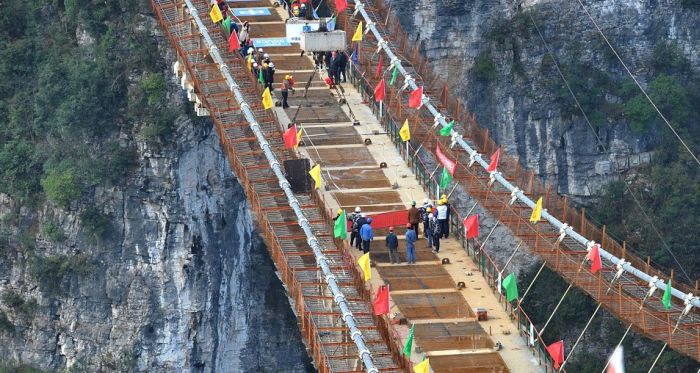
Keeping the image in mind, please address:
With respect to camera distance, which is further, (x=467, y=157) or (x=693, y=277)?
(x=693, y=277)

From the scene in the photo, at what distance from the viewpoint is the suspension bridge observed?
211 feet

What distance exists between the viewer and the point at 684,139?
98000 mm

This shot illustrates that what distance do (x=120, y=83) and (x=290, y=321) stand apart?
33.3 ft

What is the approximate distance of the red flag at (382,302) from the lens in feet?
207

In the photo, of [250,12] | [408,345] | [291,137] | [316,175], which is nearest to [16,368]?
[250,12]

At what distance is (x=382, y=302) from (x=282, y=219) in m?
7.72

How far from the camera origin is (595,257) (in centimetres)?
6612

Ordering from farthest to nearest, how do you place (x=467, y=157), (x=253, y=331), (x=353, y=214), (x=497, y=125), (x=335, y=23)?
1. (x=497, y=125)
2. (x=253, y=331)
3. (x=335, y=23)
4. (x=467, y=157)
5. (x=353, y=214)

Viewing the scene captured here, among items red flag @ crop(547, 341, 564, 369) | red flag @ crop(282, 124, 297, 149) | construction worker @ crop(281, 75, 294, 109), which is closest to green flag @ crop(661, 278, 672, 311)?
red flag @ crop(547, 341, 564, 369)

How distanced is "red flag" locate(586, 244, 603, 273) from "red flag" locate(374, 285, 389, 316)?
5876 mm

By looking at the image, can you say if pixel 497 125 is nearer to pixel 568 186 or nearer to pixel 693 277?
pixel 568 186

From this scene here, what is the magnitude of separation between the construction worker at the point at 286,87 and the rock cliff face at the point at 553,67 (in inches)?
797

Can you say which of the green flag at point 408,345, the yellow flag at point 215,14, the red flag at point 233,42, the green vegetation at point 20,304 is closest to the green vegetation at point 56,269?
the green vegetation at point 20,304

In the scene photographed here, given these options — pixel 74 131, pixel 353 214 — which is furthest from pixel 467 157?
pixel 74 131
